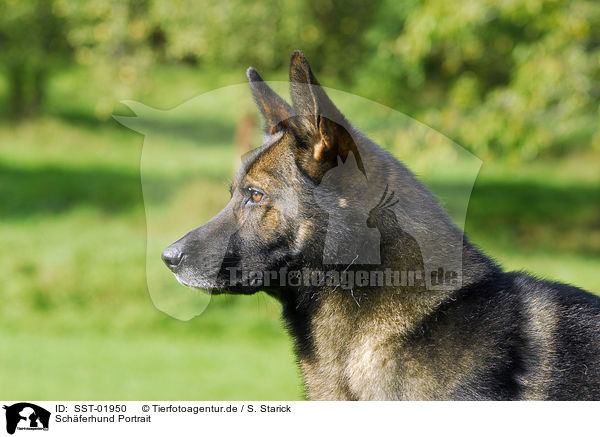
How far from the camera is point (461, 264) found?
11.1ft

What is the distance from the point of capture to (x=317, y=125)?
3330 millimetres

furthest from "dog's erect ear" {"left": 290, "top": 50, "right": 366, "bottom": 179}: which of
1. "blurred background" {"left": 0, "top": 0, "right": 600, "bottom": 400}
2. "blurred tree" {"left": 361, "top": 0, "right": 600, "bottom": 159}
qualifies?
"blurred tree" {"left": 361, "top": 0, "right": 600, "bottom": 159}

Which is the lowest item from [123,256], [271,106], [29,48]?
[271,106]

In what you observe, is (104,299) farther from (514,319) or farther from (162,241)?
(514,319)

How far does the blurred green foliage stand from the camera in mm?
11320

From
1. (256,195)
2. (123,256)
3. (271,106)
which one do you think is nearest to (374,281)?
(256,195)

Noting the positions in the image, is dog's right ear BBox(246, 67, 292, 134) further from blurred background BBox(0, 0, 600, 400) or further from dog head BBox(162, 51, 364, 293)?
blurred background BBox(0, 0, 600, 400)

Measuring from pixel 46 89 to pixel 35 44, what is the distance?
2.06 metres

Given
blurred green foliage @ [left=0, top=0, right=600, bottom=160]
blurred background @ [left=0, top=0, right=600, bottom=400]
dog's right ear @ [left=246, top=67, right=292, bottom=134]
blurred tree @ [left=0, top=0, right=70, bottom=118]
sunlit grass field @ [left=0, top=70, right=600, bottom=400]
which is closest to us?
dog's right ear @ [left=246, top=67, right=292, bottom=134]

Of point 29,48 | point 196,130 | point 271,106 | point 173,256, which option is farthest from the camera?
point 29,48

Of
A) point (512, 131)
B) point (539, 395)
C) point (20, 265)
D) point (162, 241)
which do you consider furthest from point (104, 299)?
point (539, 395)

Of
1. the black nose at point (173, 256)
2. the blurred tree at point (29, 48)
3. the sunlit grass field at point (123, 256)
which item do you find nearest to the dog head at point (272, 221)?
the black nose at point (173, 256)
